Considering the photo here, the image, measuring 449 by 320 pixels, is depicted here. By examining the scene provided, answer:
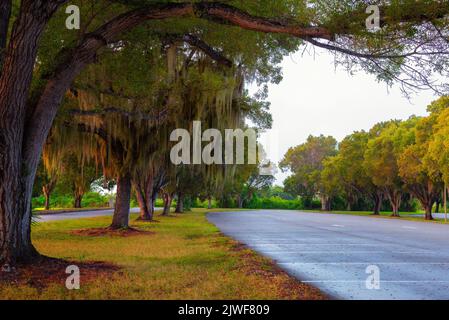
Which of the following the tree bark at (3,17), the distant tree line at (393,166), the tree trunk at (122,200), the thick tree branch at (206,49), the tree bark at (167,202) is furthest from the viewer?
the tree bark at (167,202)

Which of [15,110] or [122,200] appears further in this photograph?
[122,200]

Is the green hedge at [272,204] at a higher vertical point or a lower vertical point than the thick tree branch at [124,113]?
lower

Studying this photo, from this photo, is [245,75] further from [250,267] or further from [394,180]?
[394,180]

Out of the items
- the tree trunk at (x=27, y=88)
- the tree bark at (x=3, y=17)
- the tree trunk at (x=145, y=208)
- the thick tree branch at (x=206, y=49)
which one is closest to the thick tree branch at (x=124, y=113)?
the thick tree branch at (x=206, y=49)

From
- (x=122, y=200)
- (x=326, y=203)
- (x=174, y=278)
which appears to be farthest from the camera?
(x=326, y=203)

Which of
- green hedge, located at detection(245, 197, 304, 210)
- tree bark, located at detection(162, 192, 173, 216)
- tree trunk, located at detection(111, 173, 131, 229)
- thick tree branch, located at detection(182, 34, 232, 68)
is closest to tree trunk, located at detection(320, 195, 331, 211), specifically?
green hedge, located at detection(245, 197, 304, 210)

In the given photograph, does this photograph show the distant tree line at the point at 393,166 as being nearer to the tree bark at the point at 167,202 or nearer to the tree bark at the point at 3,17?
the tree bark at the point at 3,17

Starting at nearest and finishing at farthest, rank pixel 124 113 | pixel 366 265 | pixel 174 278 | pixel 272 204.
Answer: pixel 174 278 → pixel 366 265 → pixel 124 113 → pixel 272 204

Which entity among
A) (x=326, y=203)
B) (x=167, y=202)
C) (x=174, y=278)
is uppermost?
(x=174, y=278)

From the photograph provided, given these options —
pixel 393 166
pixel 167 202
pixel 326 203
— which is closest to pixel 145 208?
pixel 167 202

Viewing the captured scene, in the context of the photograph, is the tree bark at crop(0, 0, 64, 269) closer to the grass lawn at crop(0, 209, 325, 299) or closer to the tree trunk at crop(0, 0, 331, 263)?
the tree trunk at crop(0, 0, 331, 263)

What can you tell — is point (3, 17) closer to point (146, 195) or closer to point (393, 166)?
point (146, 195)

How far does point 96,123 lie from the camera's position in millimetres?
16422
